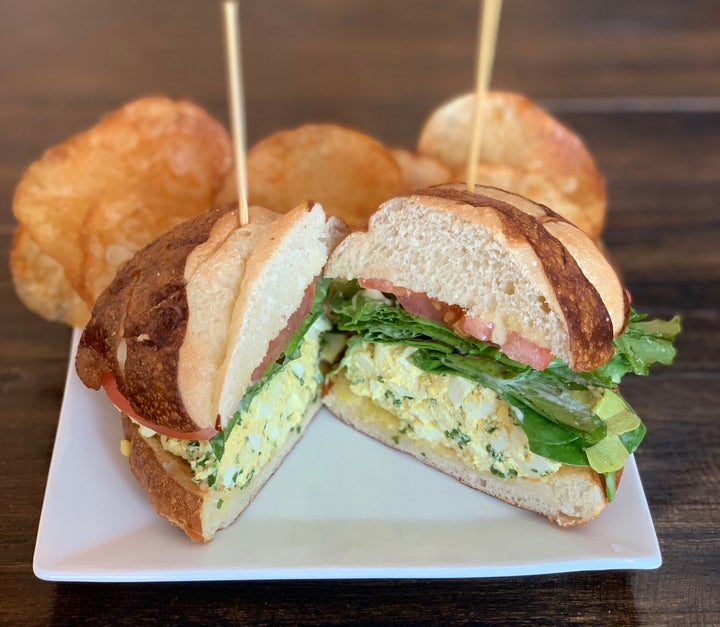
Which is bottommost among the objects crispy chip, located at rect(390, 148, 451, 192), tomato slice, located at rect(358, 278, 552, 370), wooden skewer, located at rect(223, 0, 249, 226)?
tomato slice, located at rect(358, 278, 552, 370)

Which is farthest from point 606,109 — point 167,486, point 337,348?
point 167,486

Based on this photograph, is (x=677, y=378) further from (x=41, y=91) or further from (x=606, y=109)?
(x=41, y=91)

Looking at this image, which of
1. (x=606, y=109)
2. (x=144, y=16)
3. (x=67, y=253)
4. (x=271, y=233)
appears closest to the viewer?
(x=271, y=233)

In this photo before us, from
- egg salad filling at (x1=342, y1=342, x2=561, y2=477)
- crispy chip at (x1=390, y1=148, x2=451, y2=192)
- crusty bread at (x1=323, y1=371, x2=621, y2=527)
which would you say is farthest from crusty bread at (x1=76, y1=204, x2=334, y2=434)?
crispy chip at (x1=390, y1=148, x2=451, y2=192)

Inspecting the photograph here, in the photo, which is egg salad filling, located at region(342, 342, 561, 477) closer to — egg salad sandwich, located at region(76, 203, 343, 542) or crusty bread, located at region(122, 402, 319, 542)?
egg salad sandwich, located at region(76, 203, 343, 542)

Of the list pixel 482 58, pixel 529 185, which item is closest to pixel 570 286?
pixel 482 58

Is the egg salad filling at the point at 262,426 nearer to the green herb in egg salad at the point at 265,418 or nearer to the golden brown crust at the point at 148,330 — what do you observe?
the green herb in egg salad at the point at 265,418

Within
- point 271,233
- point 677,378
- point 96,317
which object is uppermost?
point 271,233
